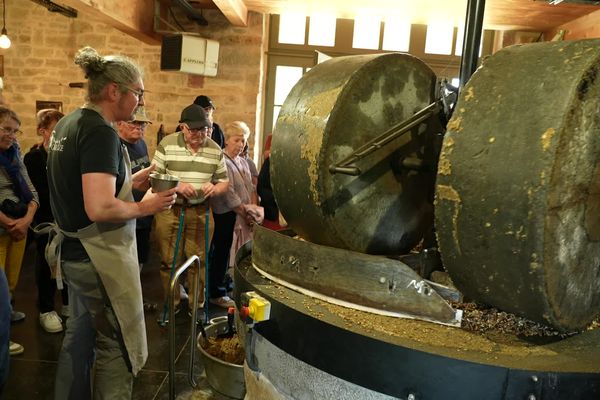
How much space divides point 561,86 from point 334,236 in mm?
878

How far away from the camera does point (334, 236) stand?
1.86 meters

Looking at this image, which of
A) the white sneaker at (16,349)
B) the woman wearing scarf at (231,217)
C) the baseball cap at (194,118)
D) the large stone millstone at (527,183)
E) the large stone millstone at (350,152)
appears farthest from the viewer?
the woman wearing scarf at (231,217)

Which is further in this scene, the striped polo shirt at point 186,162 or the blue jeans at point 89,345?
the striped polo shirt at point 186,162

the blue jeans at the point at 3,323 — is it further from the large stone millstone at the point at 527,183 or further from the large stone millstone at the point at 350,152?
the large stone millstone at the point at 527,183

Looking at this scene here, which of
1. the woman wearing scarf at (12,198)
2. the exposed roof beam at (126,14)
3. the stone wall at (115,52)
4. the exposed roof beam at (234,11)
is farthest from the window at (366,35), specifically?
the woman wearing scarf at (12,198)

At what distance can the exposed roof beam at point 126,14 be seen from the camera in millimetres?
4961

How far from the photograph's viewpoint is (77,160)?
7.80 ft

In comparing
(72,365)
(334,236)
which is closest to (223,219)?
(72,365)

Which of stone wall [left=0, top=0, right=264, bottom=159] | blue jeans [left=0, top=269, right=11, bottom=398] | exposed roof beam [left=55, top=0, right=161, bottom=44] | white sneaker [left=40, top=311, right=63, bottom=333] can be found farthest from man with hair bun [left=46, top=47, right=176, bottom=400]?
stone wall [left=0, top=0, right=264, bottom=159]

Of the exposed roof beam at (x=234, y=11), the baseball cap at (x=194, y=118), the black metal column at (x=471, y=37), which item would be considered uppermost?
the exposed roof beam at (x=234, y=11)

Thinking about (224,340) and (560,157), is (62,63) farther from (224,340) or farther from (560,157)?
(560,157)

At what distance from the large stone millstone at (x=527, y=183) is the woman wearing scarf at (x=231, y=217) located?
3545 mm

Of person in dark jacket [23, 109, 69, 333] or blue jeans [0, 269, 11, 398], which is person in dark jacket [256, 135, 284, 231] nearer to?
person in dark jacket [23, 109, 69, 333]

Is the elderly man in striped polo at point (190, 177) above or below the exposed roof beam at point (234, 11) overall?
below
